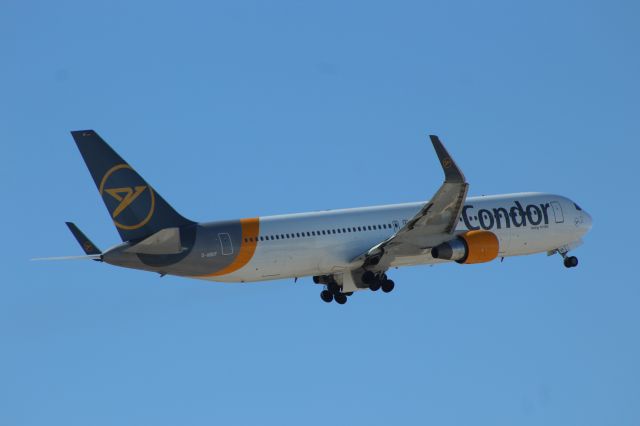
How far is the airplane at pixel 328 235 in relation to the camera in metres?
51.2

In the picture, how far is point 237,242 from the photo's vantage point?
173 feet

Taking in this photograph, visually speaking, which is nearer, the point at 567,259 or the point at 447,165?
the point at 447,165

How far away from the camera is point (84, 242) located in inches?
2115

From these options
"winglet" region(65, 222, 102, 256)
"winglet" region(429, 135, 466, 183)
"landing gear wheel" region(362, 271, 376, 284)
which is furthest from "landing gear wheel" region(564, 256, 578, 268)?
"winglet" region(65, 222, 102, 256)

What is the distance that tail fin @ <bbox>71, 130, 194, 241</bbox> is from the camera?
51188mm

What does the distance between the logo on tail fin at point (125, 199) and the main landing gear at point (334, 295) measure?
427 inches

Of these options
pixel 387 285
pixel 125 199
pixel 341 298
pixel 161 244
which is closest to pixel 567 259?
pixel 387 285

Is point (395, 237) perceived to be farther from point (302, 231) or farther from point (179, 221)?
point (179, 221)

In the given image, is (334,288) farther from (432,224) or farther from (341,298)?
(432,224)

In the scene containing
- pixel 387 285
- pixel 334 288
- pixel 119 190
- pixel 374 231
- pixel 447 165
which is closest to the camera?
pixel 119 190

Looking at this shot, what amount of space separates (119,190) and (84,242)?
3688 mm

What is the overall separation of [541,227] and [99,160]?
72.6ft

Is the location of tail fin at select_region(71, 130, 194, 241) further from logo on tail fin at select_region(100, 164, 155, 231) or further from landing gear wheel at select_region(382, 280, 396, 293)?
landing gear wheel at select_region(382, 280, 396, 293)

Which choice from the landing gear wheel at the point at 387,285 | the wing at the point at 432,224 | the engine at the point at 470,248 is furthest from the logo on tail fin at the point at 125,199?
the engine at the point at 470,248
